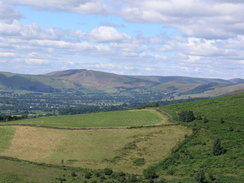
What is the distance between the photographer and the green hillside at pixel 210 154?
228ft

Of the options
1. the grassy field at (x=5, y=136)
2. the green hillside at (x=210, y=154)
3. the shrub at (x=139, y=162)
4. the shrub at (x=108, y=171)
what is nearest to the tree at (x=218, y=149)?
the green hillside at (x=210, y=154)

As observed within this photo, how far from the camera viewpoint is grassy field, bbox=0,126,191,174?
275ft

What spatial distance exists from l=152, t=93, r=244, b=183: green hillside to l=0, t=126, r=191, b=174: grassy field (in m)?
4.40

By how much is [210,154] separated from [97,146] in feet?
99.1

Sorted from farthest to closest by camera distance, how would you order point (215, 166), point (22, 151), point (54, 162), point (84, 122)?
1. point (84, 122)
2. point (22, 151)
3. point (54, 162)
4. point (215, 166)

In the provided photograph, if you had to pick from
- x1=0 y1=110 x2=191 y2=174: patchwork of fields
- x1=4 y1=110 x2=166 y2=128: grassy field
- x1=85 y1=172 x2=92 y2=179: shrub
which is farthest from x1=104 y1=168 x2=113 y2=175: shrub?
x1=4 y1=110 x2=166 y2=128: grassy field

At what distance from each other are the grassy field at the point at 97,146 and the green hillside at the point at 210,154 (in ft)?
14.4

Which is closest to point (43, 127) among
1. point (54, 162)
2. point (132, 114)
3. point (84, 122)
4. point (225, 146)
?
point (84, 122)

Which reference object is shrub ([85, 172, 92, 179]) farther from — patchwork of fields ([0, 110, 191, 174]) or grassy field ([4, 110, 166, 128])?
grassy field ([4, 110, 166, 128])

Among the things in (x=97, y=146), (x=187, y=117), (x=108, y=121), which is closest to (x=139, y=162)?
(x=97, y=146)

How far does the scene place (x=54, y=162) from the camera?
273 ft

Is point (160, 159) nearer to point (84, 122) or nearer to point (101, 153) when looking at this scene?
point (101, 153)

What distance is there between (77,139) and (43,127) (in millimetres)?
18077

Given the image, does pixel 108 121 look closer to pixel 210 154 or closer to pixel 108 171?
pixel 210 154
